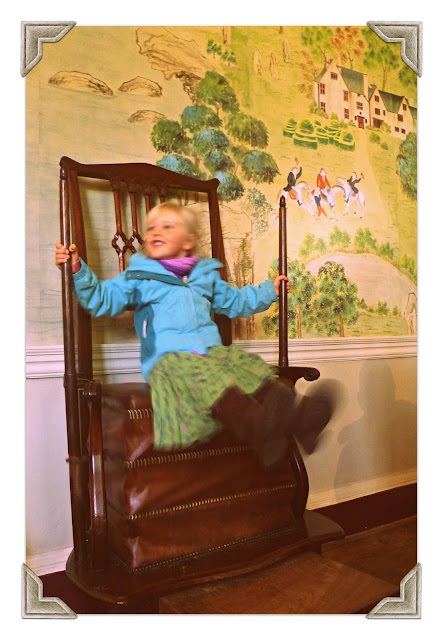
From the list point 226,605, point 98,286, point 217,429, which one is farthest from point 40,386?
point 226,605

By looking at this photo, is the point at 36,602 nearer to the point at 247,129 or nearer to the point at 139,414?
the point at 139,414

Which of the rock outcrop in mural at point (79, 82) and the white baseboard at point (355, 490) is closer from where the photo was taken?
the rock outcrop in mural at point (79, 82)

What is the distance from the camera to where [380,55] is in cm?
134

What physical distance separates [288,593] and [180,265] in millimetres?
780

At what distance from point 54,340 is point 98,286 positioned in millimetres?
199

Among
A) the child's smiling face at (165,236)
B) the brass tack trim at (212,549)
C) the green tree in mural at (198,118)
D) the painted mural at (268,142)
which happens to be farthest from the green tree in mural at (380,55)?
the brass tack trim at (212,549)

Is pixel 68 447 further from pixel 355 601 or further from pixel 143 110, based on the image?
pixel 143 110

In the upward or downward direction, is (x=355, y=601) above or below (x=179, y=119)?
below

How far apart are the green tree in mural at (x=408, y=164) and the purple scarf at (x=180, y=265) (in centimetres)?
62

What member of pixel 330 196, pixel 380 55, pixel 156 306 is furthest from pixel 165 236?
pixel 380 55

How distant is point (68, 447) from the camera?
3.89 feet

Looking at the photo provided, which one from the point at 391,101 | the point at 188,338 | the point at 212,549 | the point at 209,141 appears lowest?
the point at 212,549

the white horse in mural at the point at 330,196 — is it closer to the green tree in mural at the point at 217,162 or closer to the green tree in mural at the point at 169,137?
Answer: the green tree in mural at the point at 217,162

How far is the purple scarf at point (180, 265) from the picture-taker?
1.26 m
